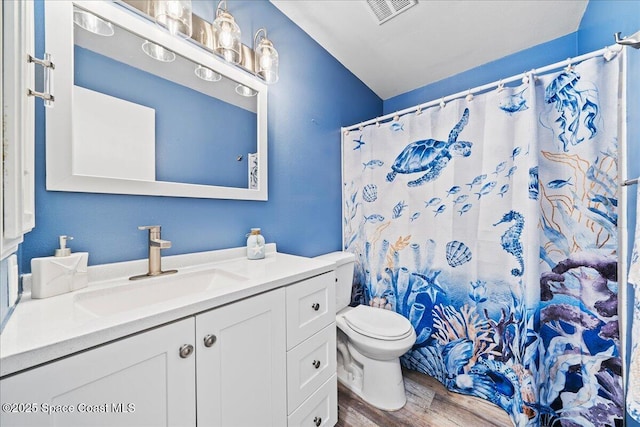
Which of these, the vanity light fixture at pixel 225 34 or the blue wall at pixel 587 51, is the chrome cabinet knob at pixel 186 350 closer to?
the vanity light fixture at pixel 225 34

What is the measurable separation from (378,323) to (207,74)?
1.73 meters

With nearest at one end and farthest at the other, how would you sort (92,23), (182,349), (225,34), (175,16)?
1. (182,349)
2. (92,23)
3. (175,16)
4. (225,34)

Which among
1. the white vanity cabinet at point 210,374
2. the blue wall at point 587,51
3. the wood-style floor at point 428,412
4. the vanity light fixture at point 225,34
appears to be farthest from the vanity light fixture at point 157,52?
the wood-style floor at point 428,412

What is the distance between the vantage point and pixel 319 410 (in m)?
1.13

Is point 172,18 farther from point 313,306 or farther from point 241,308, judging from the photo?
point 313,306

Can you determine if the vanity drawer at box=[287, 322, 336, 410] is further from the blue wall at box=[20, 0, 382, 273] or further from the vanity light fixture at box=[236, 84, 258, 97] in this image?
the vanity light fixture at box=[236, 84, 258, 97]

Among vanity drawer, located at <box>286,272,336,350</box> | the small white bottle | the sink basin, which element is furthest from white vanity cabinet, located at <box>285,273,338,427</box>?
the small white bottle

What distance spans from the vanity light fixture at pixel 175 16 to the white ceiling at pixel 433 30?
0.68 m

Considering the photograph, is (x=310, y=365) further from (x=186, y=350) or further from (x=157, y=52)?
(x=157, y=52)

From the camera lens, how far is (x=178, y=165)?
3.67ft

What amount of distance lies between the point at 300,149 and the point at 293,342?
120 centimetres

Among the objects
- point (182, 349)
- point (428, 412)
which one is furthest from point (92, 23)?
point (428, 412)

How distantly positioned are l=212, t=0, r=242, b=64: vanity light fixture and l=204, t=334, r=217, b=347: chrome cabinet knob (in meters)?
1.29

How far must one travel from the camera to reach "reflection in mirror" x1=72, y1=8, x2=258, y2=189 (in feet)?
2.94
